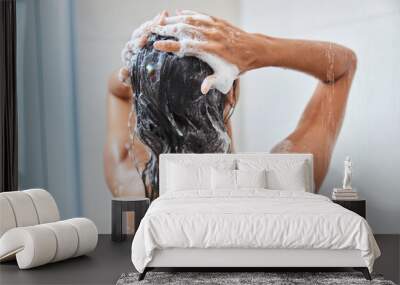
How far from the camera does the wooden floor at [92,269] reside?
4820mm

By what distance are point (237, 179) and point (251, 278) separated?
1.64 metres

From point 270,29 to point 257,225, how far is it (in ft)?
9.73

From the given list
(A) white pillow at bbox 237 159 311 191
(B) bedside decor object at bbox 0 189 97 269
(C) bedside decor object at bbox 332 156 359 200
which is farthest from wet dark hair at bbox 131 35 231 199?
(B) bedside decor object at bbox 0 189 97 269

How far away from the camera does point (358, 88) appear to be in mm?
6984

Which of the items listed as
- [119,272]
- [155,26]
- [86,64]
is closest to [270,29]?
[155,26]

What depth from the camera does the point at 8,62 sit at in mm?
6523

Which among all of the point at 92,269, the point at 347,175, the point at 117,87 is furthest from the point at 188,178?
the point at 347,175

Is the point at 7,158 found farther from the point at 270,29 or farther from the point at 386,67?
the point at 386,67

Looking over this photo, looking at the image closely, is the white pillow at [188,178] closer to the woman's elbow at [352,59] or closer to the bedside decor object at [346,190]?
the bedside decor object at [346,190]

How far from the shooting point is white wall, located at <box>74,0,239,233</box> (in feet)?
23.2

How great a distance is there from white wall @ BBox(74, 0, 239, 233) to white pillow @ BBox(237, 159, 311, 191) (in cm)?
161

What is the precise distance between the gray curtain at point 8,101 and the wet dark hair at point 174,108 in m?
1.27

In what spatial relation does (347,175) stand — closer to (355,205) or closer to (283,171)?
(355,205)

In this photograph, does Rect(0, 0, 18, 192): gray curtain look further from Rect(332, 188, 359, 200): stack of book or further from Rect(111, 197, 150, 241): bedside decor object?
Rect(332, 188, 359, 200): stack of book
